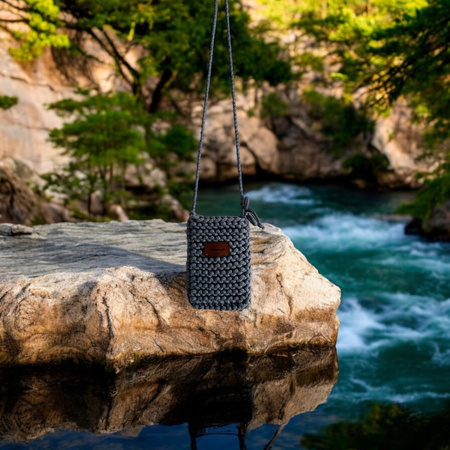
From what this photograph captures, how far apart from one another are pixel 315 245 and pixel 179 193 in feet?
13.0

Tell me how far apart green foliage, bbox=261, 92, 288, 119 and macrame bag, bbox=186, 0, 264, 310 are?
18482 mm

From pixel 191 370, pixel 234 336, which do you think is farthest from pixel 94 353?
pixel 234 336

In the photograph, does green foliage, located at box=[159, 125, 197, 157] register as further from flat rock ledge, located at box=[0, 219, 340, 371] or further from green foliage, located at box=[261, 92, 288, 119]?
flat rock ledge, located at box=[0, 219, 340, 371]

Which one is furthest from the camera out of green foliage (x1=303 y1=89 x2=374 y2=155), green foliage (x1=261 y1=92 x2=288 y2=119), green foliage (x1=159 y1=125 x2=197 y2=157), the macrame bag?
green foliage (x1=261 y1=92 x2=288 y2=119)

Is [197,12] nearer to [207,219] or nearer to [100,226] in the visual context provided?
[100,226]

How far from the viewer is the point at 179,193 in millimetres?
15094

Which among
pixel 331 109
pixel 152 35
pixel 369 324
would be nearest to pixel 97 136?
pixel 152 35

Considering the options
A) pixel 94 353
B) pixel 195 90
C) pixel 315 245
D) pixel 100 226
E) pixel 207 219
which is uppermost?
pixel 195 90

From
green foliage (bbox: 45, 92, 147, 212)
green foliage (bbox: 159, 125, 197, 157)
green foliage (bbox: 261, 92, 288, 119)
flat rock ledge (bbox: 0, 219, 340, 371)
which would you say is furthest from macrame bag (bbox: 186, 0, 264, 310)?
green foliage (bbox: 261, 92, 288, 119)

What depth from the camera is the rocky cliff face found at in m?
15.0

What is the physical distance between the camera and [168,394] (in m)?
4.28

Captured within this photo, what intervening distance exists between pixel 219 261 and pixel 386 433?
1.58 meters

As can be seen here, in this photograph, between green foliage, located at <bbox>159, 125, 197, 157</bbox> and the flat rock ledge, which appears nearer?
the flat rock ledge

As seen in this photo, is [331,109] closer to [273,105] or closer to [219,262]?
[273,105]
